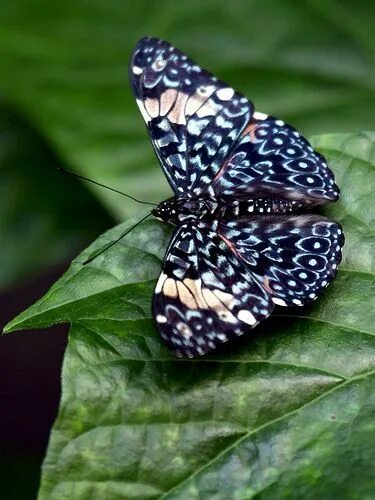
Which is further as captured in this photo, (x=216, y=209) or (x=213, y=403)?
(x=216, y=209)

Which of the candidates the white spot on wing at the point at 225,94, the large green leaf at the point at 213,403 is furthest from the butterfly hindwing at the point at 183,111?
the large green leaf at the point at 213,403

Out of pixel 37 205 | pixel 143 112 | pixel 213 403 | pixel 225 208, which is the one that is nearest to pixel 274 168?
pixel 225 208

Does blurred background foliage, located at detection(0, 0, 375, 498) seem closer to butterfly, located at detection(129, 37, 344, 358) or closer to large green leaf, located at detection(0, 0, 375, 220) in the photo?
large green leaf, located at detection(0, 0, 375, 220)

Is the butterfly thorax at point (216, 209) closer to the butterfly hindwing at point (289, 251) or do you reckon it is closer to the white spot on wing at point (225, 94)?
the butterfly hindwing at point (289, 251)

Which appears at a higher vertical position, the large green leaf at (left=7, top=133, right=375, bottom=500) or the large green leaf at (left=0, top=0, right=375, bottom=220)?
the large green leaf at (left=0, top=0, right=375, bottom=220)

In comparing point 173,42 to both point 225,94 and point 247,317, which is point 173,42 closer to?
point 225,94

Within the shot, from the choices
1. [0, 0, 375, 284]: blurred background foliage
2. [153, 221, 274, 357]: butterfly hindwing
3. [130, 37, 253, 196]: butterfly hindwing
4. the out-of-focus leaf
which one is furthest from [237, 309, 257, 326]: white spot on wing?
the out-of-focus leaf
